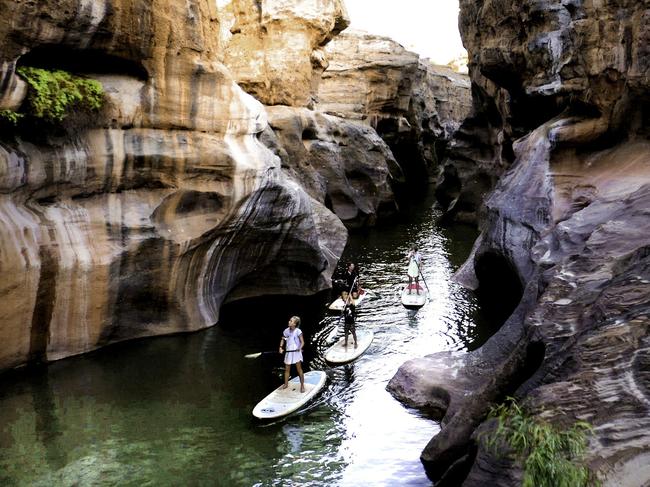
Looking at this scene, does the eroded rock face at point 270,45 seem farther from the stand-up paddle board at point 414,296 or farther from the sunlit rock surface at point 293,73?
the stand-up paddle board at point 414,296

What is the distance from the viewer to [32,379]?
14031mm

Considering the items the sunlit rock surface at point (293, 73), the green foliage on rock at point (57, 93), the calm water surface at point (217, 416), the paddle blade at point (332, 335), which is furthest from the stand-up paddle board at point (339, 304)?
the green foliage on rock at point (57, 93)

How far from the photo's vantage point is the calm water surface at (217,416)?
34.8ft

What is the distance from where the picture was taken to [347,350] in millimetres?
16250

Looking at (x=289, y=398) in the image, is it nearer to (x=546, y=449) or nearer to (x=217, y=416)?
(x=217, y=416)

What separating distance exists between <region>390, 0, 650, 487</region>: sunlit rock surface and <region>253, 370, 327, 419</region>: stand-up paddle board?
1.75m

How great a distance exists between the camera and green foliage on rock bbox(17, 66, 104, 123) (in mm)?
13664

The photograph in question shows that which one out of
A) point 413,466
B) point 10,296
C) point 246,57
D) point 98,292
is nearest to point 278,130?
point 246,57

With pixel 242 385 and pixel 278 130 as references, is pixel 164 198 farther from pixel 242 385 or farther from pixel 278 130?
pixel 278 130

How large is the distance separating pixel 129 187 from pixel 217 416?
A: 6.62m

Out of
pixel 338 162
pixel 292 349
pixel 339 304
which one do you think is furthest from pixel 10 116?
pixel 338 162

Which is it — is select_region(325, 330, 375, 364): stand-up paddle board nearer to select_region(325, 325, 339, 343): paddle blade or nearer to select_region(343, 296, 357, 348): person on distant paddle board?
select_region(343, 296, 357, 348): person on distant paddle board

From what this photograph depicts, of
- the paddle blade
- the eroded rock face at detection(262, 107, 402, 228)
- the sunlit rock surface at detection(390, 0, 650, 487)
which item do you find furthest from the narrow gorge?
the eroded rock face at detection(262, 107, 402, 228)

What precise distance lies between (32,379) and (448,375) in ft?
29.5
